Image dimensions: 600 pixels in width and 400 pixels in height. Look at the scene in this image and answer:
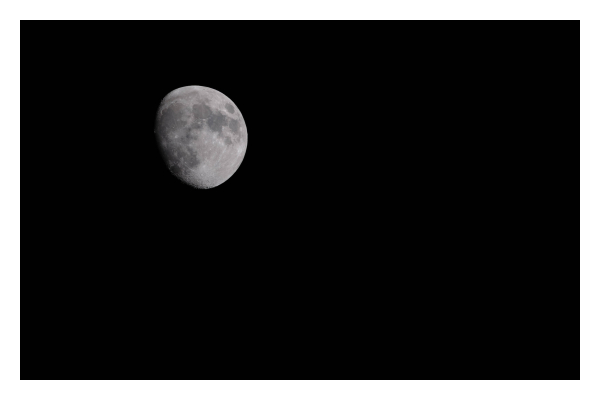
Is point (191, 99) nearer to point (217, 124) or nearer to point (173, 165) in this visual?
point (217, 124)

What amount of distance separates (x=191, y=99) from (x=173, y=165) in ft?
1.85

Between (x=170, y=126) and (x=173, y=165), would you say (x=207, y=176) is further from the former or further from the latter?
(x=170, y=126)

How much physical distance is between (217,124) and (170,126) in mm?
379

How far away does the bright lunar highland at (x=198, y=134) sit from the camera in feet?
10.5

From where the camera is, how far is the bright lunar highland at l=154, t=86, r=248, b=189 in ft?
10.5

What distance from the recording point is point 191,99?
3.27 metres

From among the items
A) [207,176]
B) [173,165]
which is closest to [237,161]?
[207,176]

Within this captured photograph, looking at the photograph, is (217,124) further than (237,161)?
No

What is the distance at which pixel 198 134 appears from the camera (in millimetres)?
3186

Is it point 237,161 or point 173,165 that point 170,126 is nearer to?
point 173,165

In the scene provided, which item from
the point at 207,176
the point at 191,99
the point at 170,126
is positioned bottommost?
the point at 207,176

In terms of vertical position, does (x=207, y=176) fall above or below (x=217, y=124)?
below

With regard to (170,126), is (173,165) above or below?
below

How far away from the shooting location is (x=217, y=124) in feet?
10.6
